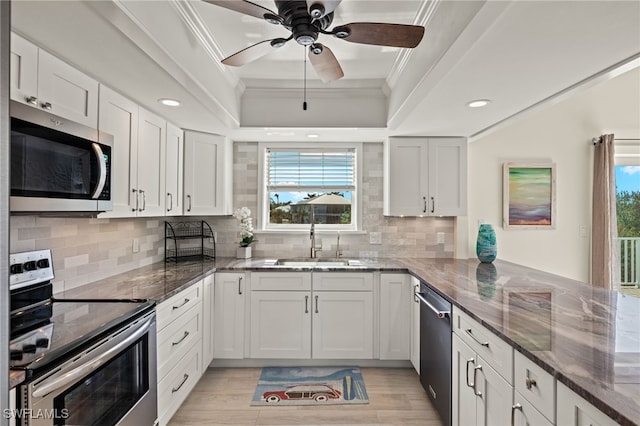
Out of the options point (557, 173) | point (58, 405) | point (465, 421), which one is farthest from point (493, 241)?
point (58, 405)

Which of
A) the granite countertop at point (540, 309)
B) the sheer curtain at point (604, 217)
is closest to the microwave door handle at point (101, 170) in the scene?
the granite countertop at point (540, 309)

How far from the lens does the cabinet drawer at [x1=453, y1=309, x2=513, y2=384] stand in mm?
1401

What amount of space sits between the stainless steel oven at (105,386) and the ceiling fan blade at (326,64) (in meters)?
1.62

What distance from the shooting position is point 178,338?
2.28 metres

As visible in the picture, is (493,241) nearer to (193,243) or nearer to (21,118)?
(193,243)

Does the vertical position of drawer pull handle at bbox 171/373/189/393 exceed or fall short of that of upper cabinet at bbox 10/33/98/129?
it falls short

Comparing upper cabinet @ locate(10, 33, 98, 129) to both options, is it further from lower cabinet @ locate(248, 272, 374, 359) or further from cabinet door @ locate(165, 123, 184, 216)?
lower cabinet @ locate(248, 272, 374, 359)

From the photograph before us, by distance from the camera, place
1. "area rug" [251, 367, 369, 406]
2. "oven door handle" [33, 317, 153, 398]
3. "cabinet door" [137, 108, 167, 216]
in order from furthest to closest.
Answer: "area rug" [251, 367, 369, 406]
"cabinet door" [137, 108, 167, 216]
"oven door handle" [33, 317, 153, 398]

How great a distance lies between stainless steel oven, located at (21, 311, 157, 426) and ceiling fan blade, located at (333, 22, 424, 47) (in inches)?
66.8

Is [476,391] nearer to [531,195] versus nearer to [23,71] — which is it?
[23,71]

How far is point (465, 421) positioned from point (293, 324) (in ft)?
5.18

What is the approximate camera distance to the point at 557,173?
3605 millimetres

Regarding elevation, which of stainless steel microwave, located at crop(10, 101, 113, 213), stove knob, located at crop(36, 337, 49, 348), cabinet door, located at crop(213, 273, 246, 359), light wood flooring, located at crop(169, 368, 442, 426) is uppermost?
stainless steel microwave, located at crop(10, 101, 113, 213)

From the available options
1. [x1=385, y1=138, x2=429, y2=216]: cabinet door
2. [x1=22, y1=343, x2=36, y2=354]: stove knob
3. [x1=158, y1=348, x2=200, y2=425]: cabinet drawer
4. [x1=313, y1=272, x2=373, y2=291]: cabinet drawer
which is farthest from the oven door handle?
[x1=385, y1=138, x2=429, y2=216]: cabinet door
